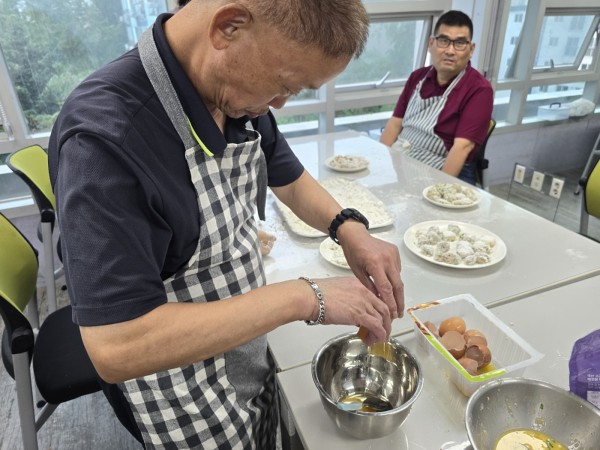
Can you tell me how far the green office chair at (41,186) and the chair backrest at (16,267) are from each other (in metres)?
0.33

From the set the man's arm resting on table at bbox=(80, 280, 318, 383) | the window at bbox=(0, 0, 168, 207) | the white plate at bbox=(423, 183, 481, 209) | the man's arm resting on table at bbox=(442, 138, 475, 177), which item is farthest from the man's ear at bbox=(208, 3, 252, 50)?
the window at bbox=(0, 0, 168, 207)

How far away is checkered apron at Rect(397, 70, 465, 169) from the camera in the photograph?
2338 millimetres

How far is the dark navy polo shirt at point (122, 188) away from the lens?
0.56 m

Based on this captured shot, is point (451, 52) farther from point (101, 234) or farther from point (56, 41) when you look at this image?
point (56, 41)

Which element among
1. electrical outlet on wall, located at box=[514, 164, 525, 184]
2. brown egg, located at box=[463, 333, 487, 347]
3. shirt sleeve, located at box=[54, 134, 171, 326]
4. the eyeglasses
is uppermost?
the eyeglasses

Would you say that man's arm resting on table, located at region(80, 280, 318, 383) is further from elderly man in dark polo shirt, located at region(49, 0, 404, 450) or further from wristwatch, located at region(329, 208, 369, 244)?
wristwatch, located at region(329, 208, 369, 244)

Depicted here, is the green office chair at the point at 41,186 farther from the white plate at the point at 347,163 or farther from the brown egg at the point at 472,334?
the brown egg at the point at 472,334

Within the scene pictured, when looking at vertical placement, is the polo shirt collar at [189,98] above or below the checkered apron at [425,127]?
above

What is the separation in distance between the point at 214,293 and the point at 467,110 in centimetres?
189

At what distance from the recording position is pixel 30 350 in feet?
3.75

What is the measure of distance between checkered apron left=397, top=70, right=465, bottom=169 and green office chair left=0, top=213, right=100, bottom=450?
1943 mm

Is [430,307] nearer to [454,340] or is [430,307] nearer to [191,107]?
[454,340]

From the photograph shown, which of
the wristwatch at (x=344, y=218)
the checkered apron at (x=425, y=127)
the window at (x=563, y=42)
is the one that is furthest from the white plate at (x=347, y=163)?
the window at (x=563, y=42)

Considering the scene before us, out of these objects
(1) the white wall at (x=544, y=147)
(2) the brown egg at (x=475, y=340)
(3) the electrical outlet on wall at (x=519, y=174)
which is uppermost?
(2) the brown egg at (x=475, y=340)
